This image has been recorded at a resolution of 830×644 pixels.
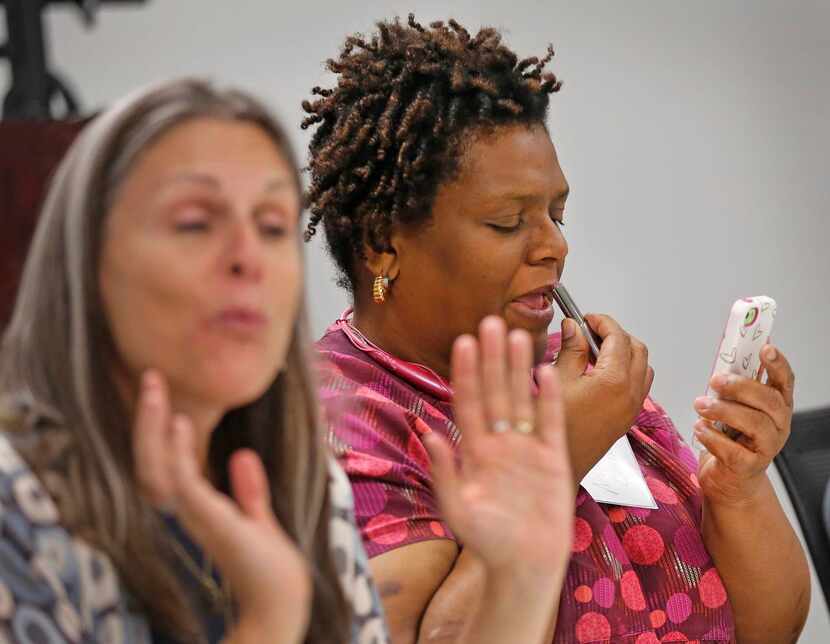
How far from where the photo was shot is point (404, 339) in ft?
5.45

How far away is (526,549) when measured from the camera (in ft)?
3.24

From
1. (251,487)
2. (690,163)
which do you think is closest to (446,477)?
(251,487)

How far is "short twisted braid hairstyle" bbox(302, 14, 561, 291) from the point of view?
161 centimetres

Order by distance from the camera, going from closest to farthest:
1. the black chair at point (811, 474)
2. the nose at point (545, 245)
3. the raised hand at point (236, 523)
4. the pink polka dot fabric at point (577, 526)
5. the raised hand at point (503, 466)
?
the raised hand at point (236, 523) < the raised hand at point (503, 466) < the pink polka dot fabric at point (577, 526) < the nose at point (545, 245) < the black chair at point (811, 474)

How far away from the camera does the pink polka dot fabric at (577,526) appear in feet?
4.86

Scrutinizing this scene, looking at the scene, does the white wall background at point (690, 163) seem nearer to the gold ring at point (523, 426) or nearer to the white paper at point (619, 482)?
the white paper at point (619, 482)

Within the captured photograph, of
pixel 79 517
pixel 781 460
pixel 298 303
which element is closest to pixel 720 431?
pixel 781 460

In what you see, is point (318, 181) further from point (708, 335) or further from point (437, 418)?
point (708, 335)

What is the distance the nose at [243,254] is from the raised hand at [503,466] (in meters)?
0.18

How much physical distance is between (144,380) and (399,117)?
0.88 meters

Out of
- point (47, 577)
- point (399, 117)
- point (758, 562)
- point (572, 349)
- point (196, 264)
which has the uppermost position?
point (399, 117)

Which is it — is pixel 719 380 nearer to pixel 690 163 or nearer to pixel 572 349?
pixel 572 349

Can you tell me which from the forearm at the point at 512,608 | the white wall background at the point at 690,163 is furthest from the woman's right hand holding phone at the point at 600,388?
the white wall background at the point at 690,163

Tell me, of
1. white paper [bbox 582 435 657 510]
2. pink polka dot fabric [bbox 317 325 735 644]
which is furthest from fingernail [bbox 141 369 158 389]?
white paper [bbox 582 435 657 510]
